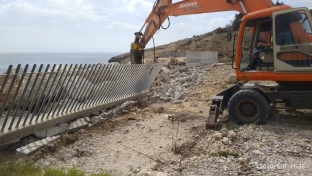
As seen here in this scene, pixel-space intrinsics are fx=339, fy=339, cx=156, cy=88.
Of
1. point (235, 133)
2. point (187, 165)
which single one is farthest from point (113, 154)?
point (235, 133)

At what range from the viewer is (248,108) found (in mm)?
7746

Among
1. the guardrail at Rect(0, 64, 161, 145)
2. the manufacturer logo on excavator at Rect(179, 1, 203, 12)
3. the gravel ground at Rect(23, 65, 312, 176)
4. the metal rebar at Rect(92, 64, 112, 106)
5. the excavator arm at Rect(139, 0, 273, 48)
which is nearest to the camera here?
the gravel ground at Rect(23, 65, 312, 176)

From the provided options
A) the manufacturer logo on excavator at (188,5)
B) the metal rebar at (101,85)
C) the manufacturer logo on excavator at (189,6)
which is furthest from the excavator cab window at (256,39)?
the metal rebar at (101,85)

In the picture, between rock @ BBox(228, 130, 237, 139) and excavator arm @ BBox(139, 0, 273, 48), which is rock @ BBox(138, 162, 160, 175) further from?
excavator arm @ BBox(139, 0, 273, 48)

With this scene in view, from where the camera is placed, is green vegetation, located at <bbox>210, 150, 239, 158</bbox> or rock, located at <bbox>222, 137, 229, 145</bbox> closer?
green vegetation, located at <bbox>210, 150, 239, 158</bbox>

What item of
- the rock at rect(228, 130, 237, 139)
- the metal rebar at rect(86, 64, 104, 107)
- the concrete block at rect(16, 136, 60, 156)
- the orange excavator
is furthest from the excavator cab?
the concrete block at rect(16, 136, 60, 156)

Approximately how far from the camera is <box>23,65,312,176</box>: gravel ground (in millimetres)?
5293

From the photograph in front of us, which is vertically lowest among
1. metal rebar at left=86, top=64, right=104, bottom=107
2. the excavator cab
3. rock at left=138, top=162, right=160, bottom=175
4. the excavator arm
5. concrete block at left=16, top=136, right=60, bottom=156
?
concrete block at left=16, top=136, right=60, bottom=156

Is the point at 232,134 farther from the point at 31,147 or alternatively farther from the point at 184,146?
the point at 31,147

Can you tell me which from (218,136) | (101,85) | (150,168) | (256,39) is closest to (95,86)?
Answer: (101,85)

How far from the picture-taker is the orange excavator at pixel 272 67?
24.2ft

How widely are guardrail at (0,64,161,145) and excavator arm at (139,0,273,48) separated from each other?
2752 millimetres

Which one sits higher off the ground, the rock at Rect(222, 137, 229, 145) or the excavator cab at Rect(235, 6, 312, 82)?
the excavator cab at Rect(235, 6, 312, 82)

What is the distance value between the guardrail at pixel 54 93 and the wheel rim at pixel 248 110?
4121 millimetres
